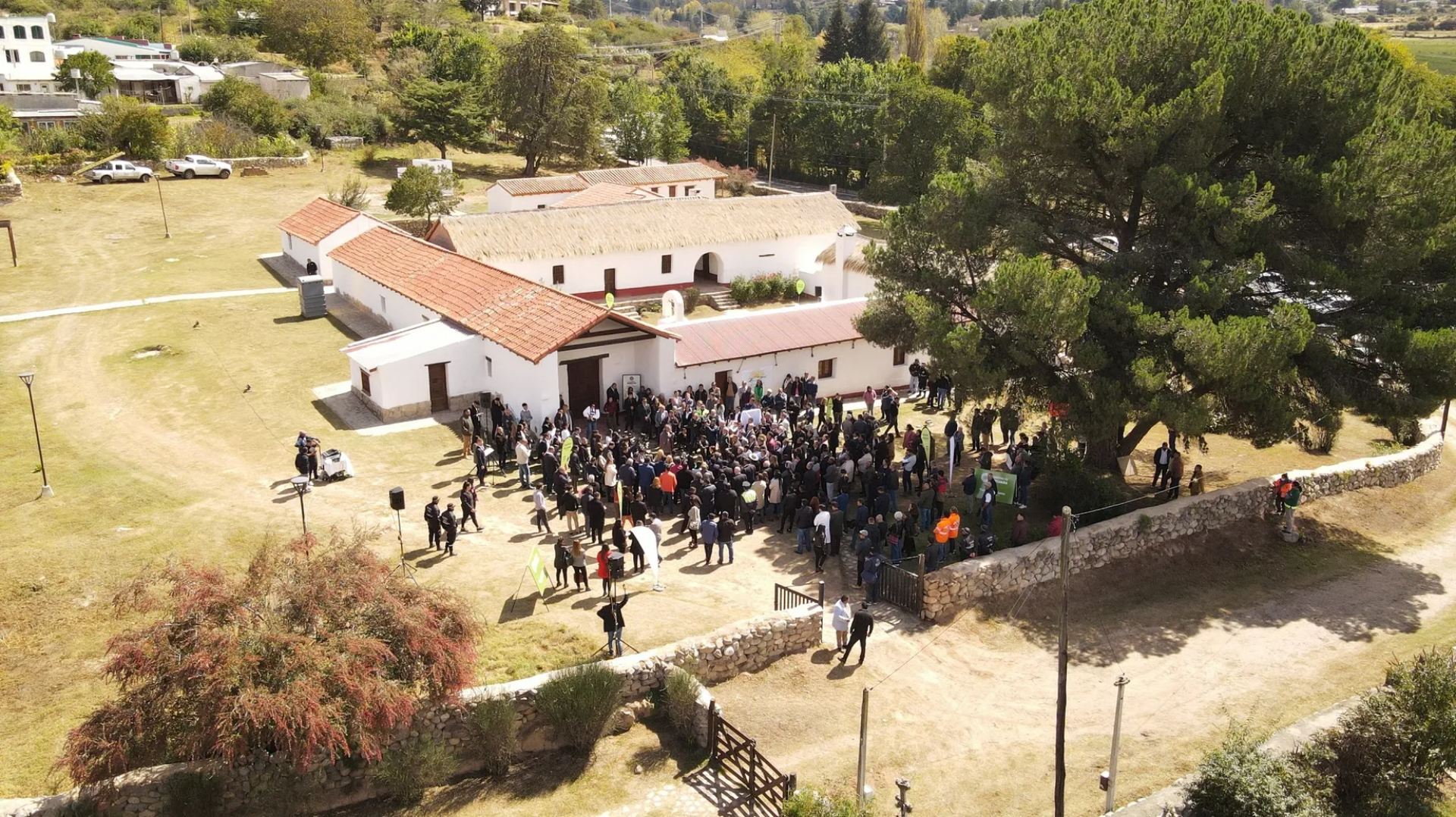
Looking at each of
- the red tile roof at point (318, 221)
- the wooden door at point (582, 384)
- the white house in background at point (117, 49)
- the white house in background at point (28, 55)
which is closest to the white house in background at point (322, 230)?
the red tile roof at point (318, 221)

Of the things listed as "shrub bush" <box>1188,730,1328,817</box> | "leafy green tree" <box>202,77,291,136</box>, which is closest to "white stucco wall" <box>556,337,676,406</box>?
"shrub bush" <box>1188,730,1328,817</box>

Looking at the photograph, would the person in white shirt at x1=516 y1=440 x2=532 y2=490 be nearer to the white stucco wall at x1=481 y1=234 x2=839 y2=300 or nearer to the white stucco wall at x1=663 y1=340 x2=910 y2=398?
the white stucco wall at x1=663 y1=340 x2=910 y2=398

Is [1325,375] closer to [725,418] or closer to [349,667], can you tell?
[725,418]

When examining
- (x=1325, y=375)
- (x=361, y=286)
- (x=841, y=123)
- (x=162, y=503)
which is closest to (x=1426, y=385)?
(x=1325, y=375)

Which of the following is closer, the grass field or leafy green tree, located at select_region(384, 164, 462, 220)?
leafy green tree, located at select_region(384, 164, 462, 220)

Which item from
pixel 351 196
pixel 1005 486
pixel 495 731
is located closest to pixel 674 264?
pixel 351 196

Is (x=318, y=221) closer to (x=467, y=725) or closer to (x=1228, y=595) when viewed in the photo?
(x=467, y=725)
